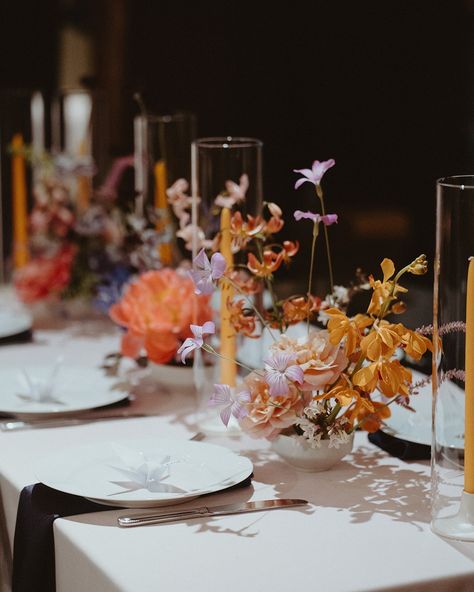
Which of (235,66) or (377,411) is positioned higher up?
(235,66)

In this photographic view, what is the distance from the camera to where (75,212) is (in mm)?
2639

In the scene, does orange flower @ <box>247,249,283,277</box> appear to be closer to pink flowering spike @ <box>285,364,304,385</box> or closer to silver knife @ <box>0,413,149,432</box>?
pink flowering spike @ <box>285,364,304,385</box>

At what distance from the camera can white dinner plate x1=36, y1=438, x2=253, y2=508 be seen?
4.25 ft

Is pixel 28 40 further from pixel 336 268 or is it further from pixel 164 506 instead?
pixel 164 506

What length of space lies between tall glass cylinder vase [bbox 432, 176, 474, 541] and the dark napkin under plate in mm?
395

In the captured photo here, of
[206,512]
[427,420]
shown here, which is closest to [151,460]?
[206,512]

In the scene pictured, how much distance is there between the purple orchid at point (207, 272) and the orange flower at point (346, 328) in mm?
147

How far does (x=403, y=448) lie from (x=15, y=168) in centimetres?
160

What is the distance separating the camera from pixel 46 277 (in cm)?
254

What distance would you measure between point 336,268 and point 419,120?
514mm

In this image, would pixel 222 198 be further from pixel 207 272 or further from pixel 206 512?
pixel 206 512

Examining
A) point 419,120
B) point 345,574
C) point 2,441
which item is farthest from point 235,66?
point 345,574

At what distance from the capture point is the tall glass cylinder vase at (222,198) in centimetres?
167

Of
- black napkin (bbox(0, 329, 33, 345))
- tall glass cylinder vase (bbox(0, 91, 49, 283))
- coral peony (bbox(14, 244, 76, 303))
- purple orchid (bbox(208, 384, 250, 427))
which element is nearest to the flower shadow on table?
purple orchid (bbox(208, 384, 250, 427))
